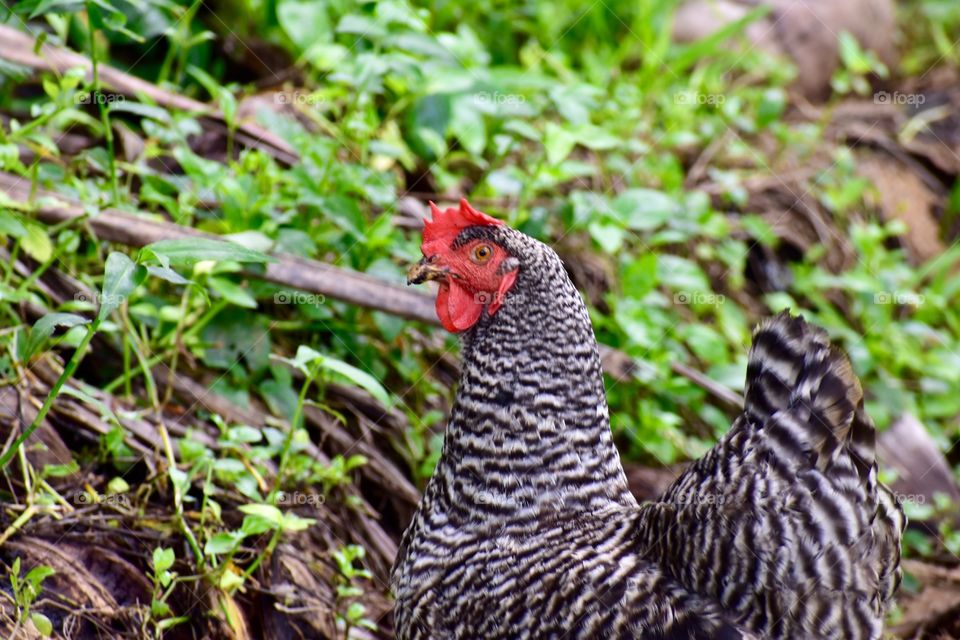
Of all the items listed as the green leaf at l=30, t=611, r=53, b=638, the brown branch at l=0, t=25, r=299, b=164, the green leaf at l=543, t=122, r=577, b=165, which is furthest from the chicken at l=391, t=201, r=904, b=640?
the brown branch at l=0, t=25, r=299, b=164

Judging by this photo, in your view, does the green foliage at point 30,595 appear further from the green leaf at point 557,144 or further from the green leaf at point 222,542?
the green leaf at point 557,144

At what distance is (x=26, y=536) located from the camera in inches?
132

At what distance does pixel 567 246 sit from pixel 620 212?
607 millimetres

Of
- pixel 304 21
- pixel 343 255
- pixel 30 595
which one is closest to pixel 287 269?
pixel 343 255

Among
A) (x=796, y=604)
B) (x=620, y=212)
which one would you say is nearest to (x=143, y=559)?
(x=796, y=604)

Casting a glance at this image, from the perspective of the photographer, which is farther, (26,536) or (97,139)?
(97,139)

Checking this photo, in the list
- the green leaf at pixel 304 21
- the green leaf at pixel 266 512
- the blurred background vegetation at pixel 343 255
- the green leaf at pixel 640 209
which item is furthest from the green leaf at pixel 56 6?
the green leaf at pixel 640 209

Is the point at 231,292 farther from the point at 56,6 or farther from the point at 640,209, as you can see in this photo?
the point at 640,209

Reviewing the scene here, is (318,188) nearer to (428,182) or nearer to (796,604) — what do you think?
(428,182)

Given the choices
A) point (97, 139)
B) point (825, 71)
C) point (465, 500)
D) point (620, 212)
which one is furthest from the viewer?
point (825, 71)

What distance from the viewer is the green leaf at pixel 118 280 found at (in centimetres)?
258

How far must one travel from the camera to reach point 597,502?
10.6 feet

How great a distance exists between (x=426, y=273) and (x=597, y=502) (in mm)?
863

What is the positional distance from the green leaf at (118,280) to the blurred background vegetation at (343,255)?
0.02 metres
